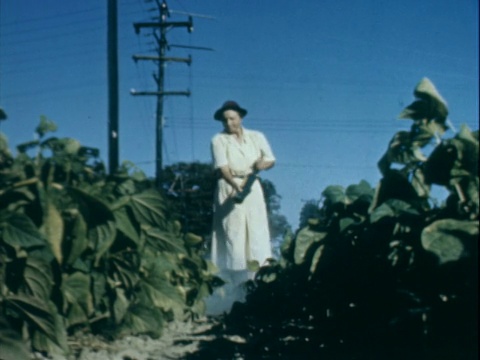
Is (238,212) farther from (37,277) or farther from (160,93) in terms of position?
(160,93)

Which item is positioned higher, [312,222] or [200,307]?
[312,222]

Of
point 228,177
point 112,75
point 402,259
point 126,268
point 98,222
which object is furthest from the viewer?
point 228,177

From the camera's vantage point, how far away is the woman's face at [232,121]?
17.4ft

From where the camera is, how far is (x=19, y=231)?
5.55ft

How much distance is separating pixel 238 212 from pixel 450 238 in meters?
3.78

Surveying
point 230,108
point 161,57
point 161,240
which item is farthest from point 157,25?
point 161,240

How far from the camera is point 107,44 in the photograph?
4062mm

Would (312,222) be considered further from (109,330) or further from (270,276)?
(270,276)

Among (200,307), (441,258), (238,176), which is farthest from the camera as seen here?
(238,176)

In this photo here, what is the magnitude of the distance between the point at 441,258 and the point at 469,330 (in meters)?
0.26

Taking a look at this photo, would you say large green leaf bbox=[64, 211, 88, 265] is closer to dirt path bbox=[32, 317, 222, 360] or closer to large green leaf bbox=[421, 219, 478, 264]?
dirt path bbox=[32, 317, 222, 360]

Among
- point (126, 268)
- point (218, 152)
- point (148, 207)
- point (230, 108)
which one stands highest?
point (230, 108)

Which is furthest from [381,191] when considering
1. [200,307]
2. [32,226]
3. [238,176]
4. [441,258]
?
[238,176]

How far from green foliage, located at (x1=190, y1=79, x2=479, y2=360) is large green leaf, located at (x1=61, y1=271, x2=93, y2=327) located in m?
0.58
